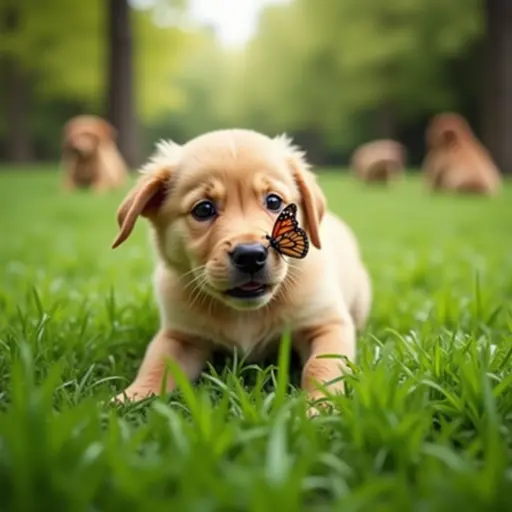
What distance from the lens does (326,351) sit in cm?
231

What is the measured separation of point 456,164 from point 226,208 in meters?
11.2

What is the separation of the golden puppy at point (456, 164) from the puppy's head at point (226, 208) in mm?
10433

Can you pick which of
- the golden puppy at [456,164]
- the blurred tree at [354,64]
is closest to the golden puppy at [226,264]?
the golden puppy at [456,164]

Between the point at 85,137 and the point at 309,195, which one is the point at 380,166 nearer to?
the point at 85,137

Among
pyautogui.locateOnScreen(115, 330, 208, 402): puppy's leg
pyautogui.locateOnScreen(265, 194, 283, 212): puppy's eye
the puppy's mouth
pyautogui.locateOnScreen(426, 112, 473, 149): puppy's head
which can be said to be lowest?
pyautogui.locateOnScreen(426, 112, 473, 149): puppy's head

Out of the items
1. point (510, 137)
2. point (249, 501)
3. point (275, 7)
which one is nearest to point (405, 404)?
point (249, 501)

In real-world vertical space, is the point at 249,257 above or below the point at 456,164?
above

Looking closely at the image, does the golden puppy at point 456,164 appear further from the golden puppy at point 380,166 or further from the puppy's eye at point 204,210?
the puppy's eye at point 204,210

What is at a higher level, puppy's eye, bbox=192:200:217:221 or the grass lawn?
puppy's eye, bbox=192:200:217:221

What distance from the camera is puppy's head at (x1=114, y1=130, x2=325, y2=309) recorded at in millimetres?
2129

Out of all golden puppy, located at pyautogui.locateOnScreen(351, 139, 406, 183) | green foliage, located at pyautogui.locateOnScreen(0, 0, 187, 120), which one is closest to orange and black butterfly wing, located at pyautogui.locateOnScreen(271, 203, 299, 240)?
golden puppy, located at pyautogui.locateOnScreen(351, 139, 406, 183)

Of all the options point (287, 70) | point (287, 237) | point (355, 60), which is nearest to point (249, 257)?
point (287, 237)

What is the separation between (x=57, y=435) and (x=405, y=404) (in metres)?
0.82

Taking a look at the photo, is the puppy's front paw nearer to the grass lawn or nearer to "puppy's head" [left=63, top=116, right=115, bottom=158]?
the grass lawn
